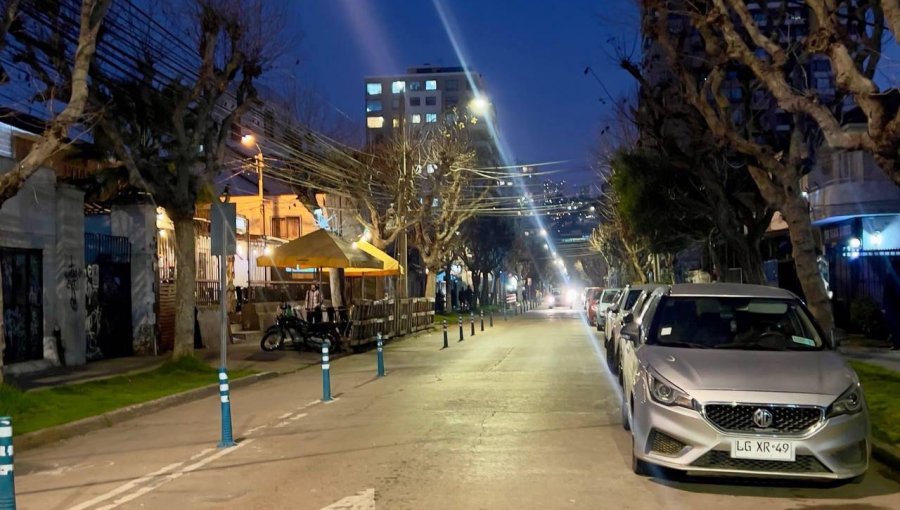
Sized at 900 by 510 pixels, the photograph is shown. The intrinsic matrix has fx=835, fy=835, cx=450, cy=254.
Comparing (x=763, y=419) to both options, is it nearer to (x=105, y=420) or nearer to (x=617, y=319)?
(x=105, y=420)

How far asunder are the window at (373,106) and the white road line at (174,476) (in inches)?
4016

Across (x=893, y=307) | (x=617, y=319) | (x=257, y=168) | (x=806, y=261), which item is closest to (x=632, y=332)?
(x=617, y=319)

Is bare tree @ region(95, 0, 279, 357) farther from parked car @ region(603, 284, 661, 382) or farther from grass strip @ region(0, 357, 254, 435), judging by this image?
parked car @ region(603, 284, 661, 382)

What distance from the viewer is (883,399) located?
38.3ft

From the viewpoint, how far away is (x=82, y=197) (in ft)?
63.3

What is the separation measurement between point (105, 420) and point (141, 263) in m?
10.3

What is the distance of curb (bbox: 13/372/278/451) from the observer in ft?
34.5

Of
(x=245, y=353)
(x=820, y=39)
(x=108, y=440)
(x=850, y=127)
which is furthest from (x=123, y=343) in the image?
(x=850, y=127)

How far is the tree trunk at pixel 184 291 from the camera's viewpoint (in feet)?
57.7

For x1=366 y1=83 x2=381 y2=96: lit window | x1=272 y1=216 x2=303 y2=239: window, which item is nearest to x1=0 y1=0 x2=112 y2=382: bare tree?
x1=272 y1=216 x2=303 y2=239: window

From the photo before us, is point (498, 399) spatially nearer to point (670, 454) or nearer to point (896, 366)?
point (670, 454)

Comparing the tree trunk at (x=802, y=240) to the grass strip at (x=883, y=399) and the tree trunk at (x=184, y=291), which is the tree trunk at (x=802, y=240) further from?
the tree trunk at (x=184, y=291)

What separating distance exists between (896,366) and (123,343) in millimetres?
17689

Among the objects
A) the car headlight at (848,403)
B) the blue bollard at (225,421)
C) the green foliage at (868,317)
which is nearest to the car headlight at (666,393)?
the car headlight at (848,403)
